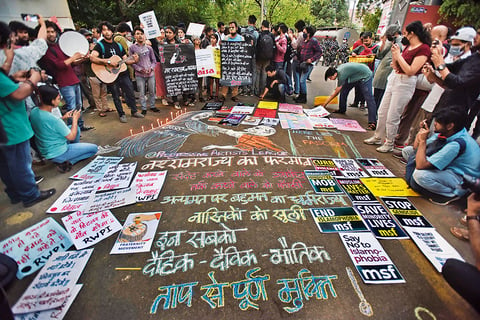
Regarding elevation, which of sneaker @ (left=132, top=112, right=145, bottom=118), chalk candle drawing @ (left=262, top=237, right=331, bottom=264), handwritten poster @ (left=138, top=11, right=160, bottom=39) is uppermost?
handwritten poster @ (left=138, top=11, right=160, bottom=39)

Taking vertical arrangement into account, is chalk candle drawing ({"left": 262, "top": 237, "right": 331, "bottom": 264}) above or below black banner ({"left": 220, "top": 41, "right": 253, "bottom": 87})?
below

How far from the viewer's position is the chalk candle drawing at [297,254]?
7.47 ft

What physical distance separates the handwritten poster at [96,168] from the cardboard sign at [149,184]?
59cm

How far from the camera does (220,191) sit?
3.23 m

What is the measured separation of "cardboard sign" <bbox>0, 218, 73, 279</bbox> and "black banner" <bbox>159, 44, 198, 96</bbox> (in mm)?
4817

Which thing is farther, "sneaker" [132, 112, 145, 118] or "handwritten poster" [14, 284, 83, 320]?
"sneaker" [132, 112, 145, 118]

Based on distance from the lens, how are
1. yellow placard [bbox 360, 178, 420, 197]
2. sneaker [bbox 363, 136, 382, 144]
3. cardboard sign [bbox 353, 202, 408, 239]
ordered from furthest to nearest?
sneaker [bbox 363, 136, 382, 144] < yellow placard [bbox 360, 178, 420, 197] < cardboard sign [bbox 353, 202, 408, 239]

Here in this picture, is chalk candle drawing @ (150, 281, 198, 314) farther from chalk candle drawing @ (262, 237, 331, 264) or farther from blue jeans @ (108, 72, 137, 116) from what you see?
blue jeans @ (108, 72, 137, 116)

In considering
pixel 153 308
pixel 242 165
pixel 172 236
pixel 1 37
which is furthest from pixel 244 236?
pixel 1 37

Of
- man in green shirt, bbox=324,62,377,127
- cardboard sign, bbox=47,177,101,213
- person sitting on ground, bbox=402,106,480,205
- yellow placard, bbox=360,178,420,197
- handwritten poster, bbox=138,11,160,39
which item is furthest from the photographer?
handwritten poster, bbox=138,11,160,39

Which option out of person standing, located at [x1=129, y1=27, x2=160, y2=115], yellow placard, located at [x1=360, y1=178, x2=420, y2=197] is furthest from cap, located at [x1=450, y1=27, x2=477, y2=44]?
person standing, located at [x1=129, y1=27, x2=160, y2=115]

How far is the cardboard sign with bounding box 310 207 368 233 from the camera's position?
261cm

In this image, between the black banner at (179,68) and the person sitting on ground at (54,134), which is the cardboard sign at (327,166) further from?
the black banner at (179,68)

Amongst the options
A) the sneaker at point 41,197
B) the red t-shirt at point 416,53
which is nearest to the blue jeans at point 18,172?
the sneaker at point 41,197
